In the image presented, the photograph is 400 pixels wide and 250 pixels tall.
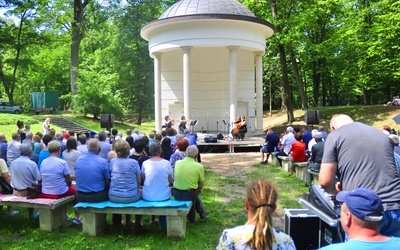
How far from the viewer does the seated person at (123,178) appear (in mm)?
5230

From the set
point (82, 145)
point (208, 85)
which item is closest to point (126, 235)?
point (82, 145)

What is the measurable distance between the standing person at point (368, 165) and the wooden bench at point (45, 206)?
4.09m

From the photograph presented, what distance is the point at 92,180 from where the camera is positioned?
530 centimetres

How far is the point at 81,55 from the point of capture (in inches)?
1655

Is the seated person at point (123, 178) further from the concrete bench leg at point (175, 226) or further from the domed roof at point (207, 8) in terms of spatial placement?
the domed roof at point (207, 8)

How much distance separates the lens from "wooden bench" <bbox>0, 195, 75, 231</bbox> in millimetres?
5301

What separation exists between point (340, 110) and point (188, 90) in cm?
1249

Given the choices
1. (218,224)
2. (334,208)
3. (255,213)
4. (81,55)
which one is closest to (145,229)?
(218,224)

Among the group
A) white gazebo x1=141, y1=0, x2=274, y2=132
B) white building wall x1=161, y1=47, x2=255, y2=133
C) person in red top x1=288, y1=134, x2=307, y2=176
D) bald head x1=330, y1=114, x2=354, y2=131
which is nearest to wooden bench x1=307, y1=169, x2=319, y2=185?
person in red top x1=288, y1=134, x2=307, y2=176

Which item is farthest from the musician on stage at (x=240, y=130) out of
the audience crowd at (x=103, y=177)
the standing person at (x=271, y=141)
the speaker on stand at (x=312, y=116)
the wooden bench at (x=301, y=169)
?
the audience crowd at (x=103, y=177)

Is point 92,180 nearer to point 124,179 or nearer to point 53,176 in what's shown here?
point 124,179

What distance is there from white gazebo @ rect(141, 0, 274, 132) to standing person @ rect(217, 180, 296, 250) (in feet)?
55.5

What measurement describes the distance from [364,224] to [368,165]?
114 cm

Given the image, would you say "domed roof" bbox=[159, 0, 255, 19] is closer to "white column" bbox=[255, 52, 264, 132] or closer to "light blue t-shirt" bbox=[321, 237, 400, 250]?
"white column" bbox=[255, 52, 264, 132]
